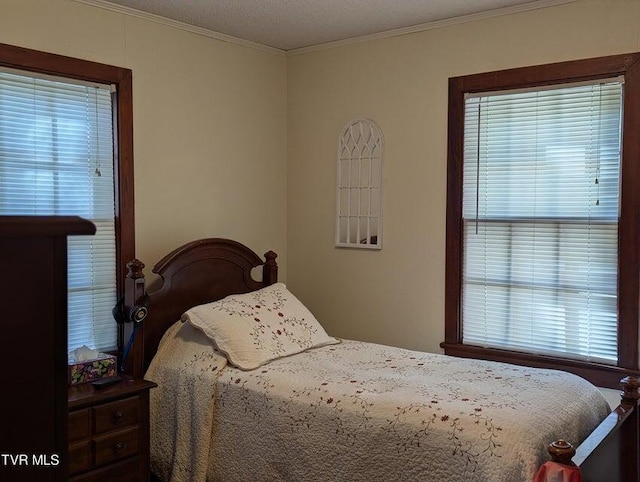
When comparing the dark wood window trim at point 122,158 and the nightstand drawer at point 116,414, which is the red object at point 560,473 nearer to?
the nightstand drawer at point 116,414

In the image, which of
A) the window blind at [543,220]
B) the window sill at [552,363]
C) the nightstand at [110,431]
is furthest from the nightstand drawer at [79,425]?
the window blind at [543,220]

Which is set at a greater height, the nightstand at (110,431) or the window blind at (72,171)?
the window blind at (72,171)

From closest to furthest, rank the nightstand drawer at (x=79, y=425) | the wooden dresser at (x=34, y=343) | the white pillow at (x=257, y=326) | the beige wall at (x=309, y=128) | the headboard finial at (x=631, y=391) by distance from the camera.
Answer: the wooden dresser at (x=34, y=343)
the headboard finial at (x=631, y=391)
the nightstand drawer at (x=79, y=425)
the white pillow at (x=257, y=326)
the beige wall at (x=309, y=128)

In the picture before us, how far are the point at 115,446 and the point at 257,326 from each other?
2.77 feet

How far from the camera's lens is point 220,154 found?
3898 mm

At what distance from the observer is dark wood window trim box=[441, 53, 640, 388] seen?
9.95ft

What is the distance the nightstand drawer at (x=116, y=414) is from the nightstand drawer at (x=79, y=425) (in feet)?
0.12

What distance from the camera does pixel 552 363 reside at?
3.30 m

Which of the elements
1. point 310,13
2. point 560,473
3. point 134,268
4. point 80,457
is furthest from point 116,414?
point 310,13

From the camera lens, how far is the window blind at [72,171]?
2.94 metres

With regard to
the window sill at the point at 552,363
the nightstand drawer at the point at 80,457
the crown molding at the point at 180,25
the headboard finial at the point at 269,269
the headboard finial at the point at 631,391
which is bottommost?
the nightstand drawer at the point at 80,457

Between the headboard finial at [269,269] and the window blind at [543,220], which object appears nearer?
the window blind at [543,220]

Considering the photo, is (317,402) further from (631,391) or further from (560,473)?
(631,391)

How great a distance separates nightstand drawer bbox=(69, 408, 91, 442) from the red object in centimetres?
184
